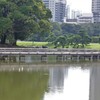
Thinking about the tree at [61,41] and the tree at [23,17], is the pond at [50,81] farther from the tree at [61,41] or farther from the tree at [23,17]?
the tree at [61,41]

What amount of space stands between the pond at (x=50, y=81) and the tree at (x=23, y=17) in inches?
461

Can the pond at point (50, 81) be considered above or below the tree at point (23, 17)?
below

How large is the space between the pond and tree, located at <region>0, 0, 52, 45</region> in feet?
38.4

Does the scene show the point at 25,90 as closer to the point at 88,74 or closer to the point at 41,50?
the point at 88,74

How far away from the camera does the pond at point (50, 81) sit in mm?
28853

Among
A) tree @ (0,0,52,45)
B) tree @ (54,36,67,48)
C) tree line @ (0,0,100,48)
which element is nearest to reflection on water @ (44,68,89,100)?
tree line @ (0,0,100,48)

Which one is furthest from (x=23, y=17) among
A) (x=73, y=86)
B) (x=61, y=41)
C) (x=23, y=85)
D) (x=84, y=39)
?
(x=73, y=86)

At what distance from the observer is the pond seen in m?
28.9

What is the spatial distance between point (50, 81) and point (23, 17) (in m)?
23.9

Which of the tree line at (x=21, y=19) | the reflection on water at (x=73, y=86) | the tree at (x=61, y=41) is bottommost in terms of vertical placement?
the reflection on water at (x=73, y=86)

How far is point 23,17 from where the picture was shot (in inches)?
2299

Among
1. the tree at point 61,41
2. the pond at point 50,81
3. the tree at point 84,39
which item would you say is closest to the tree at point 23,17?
the tree at point 61,41

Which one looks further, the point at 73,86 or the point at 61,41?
the point at 61,41

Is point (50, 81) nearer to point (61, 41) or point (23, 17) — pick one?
point (23, 17)
